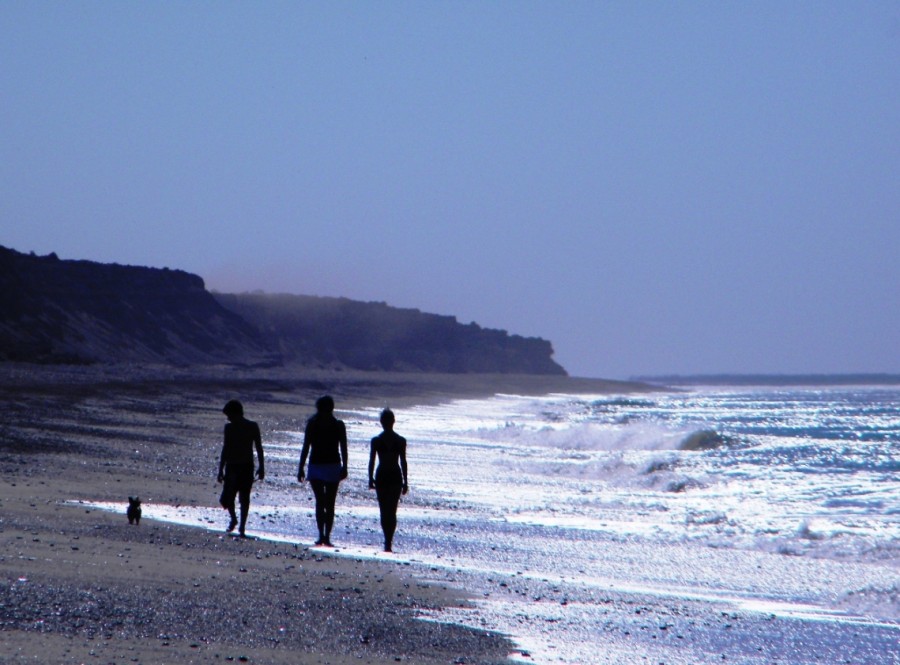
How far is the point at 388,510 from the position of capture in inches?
414

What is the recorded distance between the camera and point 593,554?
11133mm

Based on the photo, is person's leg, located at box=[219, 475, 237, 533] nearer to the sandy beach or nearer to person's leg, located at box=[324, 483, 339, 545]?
the sandy beach

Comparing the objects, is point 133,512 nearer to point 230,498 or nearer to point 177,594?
point 230,498

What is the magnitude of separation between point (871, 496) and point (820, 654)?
1071cm

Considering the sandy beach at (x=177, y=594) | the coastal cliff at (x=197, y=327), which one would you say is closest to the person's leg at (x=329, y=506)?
the sandy beach at (x=177, y=594)

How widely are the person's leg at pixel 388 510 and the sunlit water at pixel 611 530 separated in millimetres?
174

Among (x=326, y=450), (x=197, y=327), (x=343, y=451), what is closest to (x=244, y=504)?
(x=326, y=450)

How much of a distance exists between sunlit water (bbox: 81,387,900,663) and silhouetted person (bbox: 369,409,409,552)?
0.96ft

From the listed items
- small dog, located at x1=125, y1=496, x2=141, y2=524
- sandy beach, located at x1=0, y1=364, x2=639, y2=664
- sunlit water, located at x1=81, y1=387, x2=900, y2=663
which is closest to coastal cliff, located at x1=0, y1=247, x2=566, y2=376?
sunlit water, located at x1=81, y1=387, x2=900, y2=663

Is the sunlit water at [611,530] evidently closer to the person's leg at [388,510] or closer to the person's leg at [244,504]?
the person's leg at [388,510]

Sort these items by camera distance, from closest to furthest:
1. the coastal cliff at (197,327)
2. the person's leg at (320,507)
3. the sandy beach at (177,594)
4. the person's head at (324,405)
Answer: the sandy beach at (177,594) → the person's leg at (320,507) → the person's head at (324,405) → the coastal cliff at (197,327)

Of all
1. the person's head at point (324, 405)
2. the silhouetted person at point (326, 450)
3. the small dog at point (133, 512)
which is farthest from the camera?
the person's head at point (324, 405)

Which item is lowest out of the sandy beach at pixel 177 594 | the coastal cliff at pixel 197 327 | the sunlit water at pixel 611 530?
the sunlit water at pixel 611 530

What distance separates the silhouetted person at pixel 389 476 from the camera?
34.4 feet
